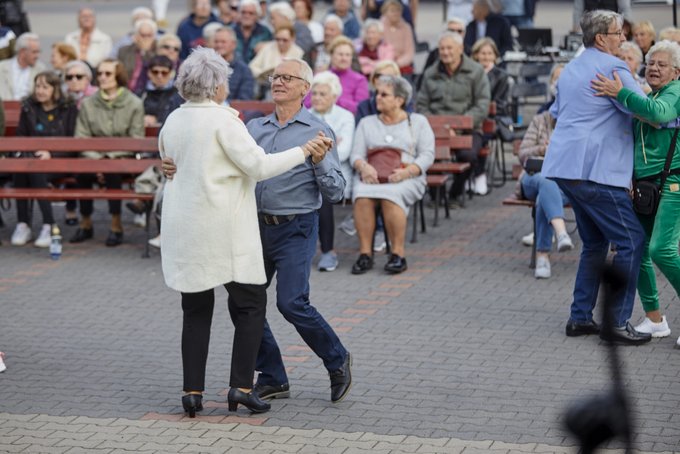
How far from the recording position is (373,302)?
945 centimetres

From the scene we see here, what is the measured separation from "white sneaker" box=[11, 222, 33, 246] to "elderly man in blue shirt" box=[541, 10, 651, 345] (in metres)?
5.58

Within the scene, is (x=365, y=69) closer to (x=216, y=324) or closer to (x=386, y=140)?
(x=386, y=140)

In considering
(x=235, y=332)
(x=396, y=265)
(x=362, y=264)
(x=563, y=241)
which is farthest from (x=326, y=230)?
(x=235, y=332)

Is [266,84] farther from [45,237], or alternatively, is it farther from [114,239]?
[45,237]

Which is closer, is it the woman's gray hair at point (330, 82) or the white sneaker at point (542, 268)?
the white sneaker at point (542, 268)

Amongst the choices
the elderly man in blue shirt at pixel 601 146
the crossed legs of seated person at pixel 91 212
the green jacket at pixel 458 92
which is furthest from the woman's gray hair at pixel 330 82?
the elderly man in blue shirt at pixel 601 146

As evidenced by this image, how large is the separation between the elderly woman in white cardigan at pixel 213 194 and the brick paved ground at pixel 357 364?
2.26ft

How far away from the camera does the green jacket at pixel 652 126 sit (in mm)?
7711

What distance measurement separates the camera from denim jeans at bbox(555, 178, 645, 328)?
7.97m

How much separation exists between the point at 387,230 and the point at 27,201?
11.4 ft

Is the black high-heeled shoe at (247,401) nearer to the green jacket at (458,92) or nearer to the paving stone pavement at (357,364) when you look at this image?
the paving stone pavement at (357,364)

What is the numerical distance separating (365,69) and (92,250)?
428 cm

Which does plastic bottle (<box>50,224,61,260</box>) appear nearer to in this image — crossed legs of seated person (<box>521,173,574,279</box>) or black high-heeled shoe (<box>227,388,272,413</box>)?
crossed legs of seated person (<box>521,173,574,279</box>)

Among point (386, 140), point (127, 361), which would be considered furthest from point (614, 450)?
point (386, 140)
